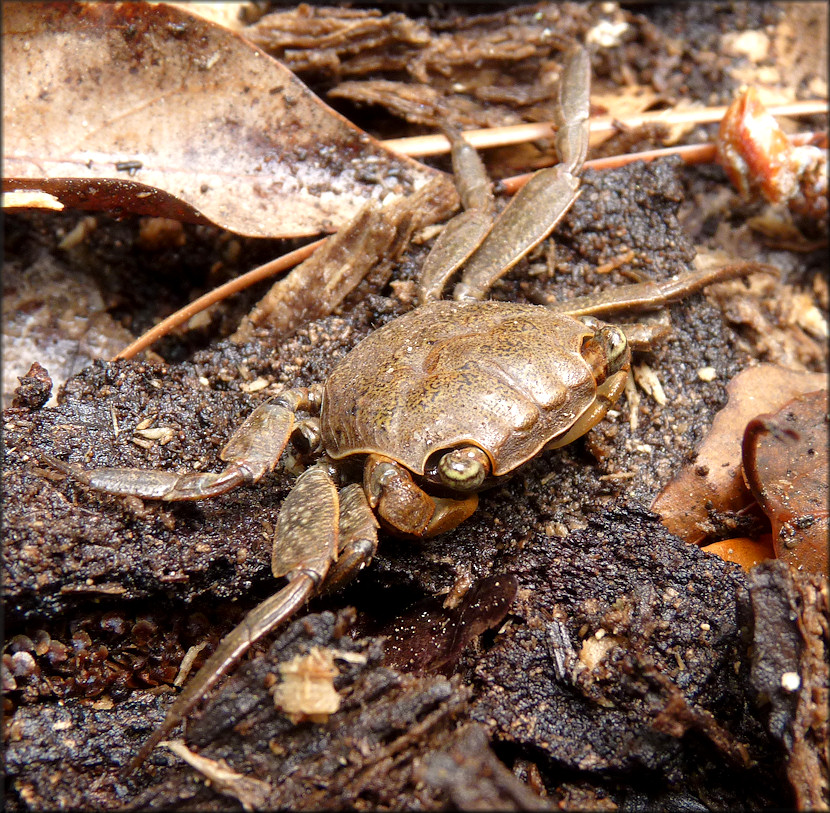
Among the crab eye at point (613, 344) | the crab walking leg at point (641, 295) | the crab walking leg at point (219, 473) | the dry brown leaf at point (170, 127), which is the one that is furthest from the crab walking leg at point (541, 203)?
the crab walking leg at point (219, 473)

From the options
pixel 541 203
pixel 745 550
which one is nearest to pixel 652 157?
pixel 541 203

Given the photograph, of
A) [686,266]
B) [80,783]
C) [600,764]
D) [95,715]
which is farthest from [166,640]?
[686,266]

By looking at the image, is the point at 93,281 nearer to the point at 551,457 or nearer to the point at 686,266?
the point at 551,457

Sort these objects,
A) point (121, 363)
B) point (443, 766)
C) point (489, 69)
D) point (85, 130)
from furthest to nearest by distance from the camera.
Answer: point (489, 69) → point (85, 130) → point (121, 363) → point (443, 766)

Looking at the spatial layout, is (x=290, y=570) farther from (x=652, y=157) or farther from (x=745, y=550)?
(x=652, y=157)

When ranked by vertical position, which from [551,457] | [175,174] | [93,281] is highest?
[175,174]

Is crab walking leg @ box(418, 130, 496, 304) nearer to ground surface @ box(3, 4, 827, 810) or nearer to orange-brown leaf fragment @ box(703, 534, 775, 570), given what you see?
ground surface @ box(3, 4, 827, 810)
